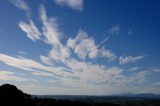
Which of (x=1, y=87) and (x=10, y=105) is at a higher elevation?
(x=1, y=87)

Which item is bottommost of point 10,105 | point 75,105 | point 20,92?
point 10,105

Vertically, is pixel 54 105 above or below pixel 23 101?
above

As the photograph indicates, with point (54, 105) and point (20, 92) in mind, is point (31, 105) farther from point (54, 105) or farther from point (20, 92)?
point (54, 105)

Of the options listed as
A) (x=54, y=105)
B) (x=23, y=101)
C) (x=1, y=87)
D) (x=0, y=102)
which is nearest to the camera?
(x=0, y=102)

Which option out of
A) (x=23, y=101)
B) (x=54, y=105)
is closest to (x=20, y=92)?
(x=23, y=101)

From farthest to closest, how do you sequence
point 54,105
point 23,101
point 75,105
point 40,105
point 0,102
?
point 75,105 < point 54,105 < point 40,105 < point 23,101 < point 0,102

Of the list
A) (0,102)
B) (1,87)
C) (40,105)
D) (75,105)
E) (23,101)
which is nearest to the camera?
(0,102)

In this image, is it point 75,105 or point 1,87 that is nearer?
point 1,87

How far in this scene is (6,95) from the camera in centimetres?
9544

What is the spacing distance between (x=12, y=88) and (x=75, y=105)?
10012 cm

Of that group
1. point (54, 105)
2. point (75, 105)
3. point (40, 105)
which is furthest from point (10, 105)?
point (75, 105)

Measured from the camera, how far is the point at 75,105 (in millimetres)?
192250

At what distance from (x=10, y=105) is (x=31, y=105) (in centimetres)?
1774

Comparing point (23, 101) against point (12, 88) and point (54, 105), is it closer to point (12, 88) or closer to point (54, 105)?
point (12, 88)
